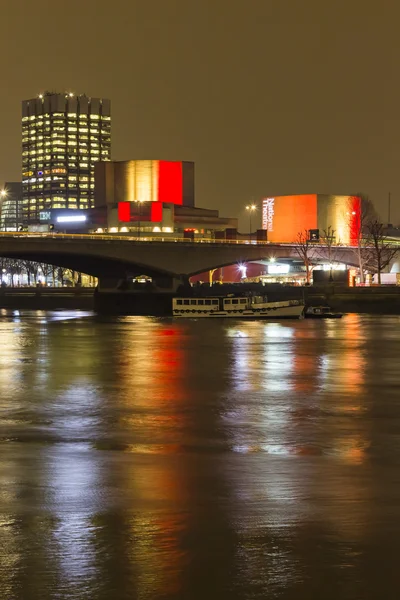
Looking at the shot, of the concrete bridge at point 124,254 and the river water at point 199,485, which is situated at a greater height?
the concrete bridge at point 124,254

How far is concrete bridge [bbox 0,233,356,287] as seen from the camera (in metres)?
131

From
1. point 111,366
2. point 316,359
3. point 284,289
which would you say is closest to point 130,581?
point 111,366

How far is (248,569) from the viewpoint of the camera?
1207 centimetres

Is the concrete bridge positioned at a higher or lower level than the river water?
higher

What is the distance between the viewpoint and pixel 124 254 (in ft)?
474

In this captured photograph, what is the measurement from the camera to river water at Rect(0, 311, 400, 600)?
38.8 ft

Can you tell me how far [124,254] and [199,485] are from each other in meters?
129

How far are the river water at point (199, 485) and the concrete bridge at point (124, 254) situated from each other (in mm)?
94113

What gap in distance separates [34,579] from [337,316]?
8767 centimetres

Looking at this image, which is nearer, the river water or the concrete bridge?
the river water

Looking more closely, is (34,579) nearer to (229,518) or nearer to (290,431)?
(229,518)

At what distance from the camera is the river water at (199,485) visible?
11.8m

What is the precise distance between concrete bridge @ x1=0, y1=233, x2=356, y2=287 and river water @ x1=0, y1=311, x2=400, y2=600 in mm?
94113

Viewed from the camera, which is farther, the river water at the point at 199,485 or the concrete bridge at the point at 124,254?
the concrete bridge at the point at 124,254
